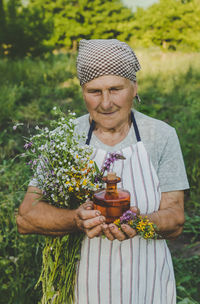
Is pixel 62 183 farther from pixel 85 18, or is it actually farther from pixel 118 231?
Answer: pixel 85 18

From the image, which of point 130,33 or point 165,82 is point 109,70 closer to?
point 165,82

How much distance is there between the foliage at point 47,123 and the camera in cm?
301

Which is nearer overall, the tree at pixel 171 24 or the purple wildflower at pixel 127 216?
the purple wildflower at pixel 127 216

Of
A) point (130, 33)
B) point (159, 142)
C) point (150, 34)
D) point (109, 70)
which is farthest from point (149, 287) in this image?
point (130, 33)

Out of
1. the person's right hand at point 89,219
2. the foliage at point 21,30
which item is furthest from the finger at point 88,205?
the foliage at point 21,30

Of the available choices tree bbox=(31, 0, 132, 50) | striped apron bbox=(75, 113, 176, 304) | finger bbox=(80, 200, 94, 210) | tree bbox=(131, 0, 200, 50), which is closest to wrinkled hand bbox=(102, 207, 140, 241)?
finger bbox=(80, 200, 94, 210)

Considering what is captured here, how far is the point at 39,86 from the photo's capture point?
8039mm

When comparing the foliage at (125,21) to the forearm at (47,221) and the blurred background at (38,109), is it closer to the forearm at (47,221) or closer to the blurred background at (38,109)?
the blurred background at (38,109)

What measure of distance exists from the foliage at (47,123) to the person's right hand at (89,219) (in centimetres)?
33

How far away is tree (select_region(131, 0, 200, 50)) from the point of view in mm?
22266

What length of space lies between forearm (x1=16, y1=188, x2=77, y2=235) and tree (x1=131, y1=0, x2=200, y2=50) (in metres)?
21.7

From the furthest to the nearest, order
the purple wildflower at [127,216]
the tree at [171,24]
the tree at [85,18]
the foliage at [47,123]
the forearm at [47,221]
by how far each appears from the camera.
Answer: the tree at [85,18]
the tree at [171,24]
the foliage at [47,123]
the forearm at [47,221]
the purple wildflower at [127,216]

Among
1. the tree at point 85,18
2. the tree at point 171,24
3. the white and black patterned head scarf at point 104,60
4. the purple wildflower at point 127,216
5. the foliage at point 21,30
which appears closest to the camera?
the purple wildflower at point 127,216

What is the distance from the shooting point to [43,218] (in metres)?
1.64
